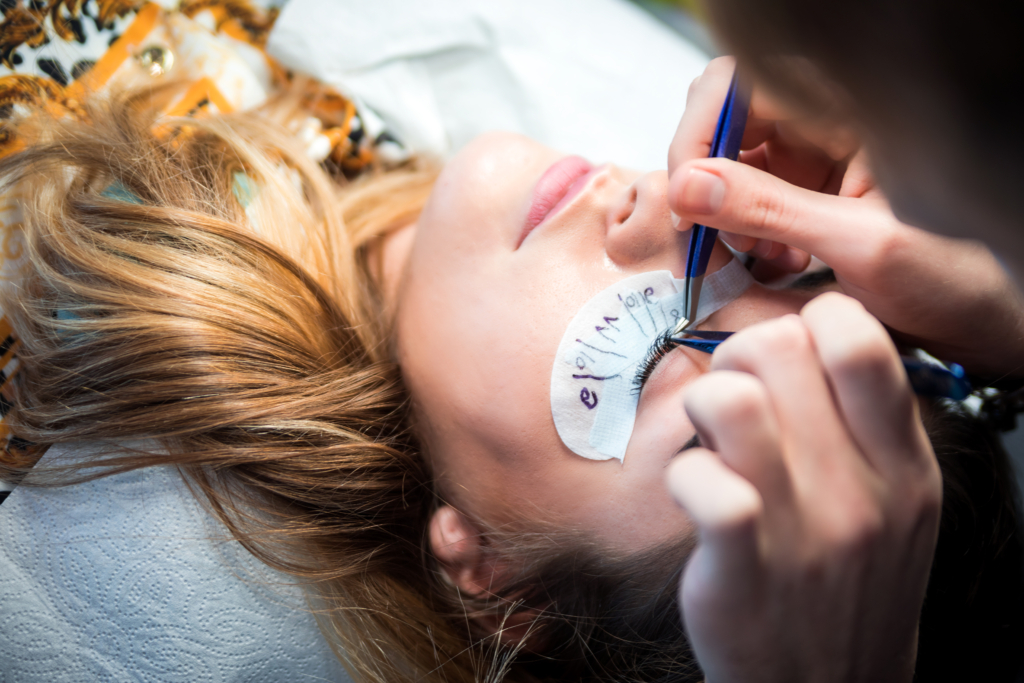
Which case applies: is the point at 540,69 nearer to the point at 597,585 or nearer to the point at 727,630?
the point at 597,585

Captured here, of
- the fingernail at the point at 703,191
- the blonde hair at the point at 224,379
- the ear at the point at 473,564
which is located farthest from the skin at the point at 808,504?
the blonde hair at the point at 224,379

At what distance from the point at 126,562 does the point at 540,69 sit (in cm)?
121

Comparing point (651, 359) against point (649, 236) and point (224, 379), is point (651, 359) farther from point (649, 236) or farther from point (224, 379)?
point (224, 379)

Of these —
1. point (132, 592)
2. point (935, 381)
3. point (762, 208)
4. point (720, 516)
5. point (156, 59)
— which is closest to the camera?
point (720, 516)

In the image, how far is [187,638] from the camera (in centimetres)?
78

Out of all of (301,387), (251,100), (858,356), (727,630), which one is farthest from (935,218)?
(251,100)

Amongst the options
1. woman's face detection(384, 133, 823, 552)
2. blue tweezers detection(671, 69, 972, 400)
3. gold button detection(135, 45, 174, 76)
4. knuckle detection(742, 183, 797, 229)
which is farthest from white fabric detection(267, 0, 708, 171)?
knuckle detection(742, 183, 797, 229)

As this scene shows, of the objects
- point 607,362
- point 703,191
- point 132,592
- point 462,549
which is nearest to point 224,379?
point 132,592

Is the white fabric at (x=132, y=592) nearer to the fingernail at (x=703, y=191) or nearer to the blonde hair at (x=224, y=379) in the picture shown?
the blonde hair at (x=224, y=379)

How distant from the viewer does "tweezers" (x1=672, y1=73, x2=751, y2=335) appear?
702 mm

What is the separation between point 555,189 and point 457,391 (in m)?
0.32

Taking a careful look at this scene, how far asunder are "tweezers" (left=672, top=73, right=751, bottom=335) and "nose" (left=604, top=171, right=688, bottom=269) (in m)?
0.02

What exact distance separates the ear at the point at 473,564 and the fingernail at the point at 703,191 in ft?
1.73

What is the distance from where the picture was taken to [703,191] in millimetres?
617
